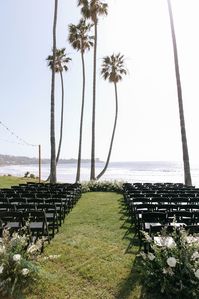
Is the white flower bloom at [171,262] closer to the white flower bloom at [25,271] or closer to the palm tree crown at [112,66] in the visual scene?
the white flower bloom at [25,271]

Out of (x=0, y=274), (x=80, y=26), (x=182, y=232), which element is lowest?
(x=0, y=274)

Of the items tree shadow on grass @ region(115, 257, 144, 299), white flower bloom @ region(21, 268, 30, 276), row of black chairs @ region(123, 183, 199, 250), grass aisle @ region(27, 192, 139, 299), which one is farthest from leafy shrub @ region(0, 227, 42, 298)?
row of black chairs @ region(123, 183, 199, 250)

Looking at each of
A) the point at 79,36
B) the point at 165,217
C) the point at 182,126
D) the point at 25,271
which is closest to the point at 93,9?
the point at 79,36

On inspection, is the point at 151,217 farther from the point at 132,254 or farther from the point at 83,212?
the point at 83,212

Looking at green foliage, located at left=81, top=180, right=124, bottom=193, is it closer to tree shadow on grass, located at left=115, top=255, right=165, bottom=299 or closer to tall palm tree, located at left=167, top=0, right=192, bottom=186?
tall palm tree, located at left=167, top=0, right=192, bottom=186

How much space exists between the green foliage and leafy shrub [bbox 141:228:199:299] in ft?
58.9

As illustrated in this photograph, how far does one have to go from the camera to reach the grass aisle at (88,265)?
18.8ft

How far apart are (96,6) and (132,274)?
29.3m

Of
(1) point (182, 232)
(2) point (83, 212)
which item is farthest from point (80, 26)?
(1) point (182, 232)

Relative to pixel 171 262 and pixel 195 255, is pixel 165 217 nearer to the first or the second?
pixel 195 255

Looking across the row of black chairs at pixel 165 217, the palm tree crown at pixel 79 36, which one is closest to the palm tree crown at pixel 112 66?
the palm tree crown at pixel 79 36

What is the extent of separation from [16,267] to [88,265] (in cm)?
223

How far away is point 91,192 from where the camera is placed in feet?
76.2

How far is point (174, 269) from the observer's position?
5.13 m
